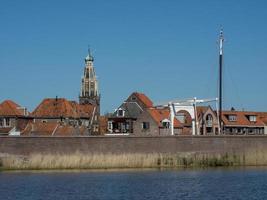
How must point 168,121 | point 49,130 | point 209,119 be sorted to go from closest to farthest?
1. point 49,130
2. point 168,121
3. point 209,119

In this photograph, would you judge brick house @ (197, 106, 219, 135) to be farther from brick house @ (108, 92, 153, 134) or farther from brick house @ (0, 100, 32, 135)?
brick house @ (0, 100, 32, 135)

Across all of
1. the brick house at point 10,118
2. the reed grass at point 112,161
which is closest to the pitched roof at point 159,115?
the brick house at point 10,118

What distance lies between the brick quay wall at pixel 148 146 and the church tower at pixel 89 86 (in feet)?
208

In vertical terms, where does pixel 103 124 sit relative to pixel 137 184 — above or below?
above

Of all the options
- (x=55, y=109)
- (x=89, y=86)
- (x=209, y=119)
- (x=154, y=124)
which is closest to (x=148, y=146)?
(x=154, y=124)

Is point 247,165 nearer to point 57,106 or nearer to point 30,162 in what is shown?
point 30,162

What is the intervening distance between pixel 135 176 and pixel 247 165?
1395 cm

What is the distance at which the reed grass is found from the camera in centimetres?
5506

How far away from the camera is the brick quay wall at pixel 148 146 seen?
57156 millimetres

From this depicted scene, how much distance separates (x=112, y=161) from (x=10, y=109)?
85.0 ft

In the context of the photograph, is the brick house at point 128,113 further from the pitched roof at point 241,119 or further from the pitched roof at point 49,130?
the pitched roof at point 49,130

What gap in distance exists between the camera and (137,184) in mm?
42188

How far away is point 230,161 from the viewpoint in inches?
2312

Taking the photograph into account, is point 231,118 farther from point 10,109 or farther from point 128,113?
point 10,109
